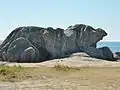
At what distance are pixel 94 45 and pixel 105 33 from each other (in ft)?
9.08

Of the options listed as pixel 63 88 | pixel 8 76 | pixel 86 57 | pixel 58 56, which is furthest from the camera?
pixel 58 56

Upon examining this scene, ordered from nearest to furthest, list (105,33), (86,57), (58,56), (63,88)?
(63,88), (86,57), (58,56), (105,33)

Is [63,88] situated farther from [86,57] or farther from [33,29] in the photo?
[33,29]

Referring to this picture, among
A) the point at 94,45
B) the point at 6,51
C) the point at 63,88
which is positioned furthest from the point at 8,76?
the point at 94,45

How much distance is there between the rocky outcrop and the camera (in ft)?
165

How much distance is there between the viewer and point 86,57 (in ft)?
158

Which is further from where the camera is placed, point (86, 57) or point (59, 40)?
point (59, 40)

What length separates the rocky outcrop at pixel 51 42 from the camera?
50.2 metres

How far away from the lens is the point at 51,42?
173 feet

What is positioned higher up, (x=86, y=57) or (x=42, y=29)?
(x=42, y=29)

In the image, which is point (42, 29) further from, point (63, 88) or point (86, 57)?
point (63, 88)

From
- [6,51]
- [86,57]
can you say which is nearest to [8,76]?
[86,57]

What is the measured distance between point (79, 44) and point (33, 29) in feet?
26.1

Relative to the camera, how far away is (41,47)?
52938 millimetres
